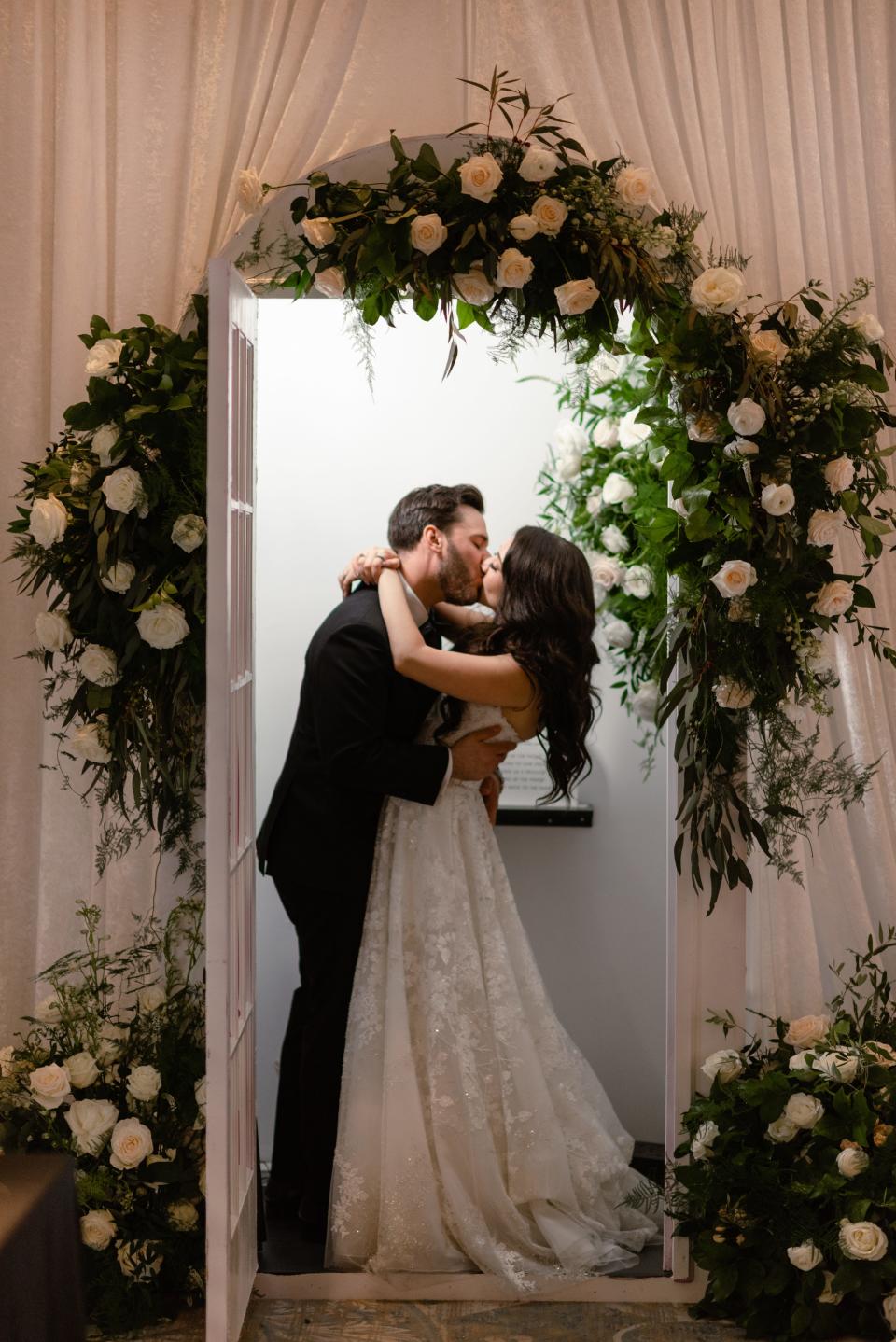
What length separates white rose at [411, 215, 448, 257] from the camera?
259 cm

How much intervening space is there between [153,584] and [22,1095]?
1.17 metres

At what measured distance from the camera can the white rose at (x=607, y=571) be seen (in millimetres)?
3627

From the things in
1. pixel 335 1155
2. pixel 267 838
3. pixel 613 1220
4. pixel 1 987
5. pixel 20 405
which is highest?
pixel 20 405

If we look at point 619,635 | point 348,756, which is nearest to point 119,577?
point 348,756

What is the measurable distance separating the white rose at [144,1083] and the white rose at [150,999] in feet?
0.46

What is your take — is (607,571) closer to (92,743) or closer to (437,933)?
(437,933)

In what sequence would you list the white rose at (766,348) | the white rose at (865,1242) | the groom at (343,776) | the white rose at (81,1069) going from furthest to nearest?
the groom at (343,776)
the white rose at (81,1069)
the white rose at (766,348)
the white rose at (865,1242)

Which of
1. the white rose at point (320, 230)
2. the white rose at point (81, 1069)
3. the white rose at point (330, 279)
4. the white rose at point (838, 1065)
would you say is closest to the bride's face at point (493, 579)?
the white rose at point (330, 279)

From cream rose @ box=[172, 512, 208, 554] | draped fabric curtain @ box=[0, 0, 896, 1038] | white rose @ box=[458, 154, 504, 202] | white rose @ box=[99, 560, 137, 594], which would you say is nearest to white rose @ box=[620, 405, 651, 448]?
draped fabric curtain @ box=[0, 0, 896, 1038]

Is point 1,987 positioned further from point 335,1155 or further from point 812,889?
point 812,889

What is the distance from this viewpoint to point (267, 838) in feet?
11.1

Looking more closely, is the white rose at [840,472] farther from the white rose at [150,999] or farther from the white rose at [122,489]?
the white rose at [150,999]

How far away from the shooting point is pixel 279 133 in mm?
2863

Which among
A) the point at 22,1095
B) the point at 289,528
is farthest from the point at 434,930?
the point at 289,528
